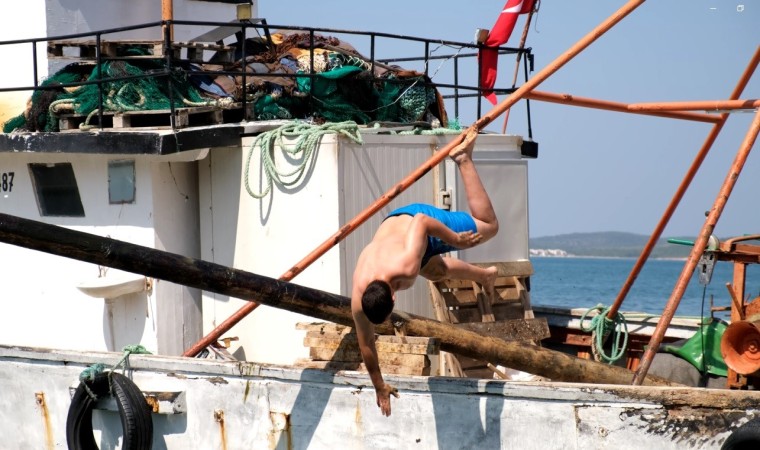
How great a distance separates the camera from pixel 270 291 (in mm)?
7949

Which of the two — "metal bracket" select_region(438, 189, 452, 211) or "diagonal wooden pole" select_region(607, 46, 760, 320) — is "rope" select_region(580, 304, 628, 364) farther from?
"metal bracket" select_region(438, 189, 452, 211)

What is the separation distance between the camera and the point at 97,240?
7.44m

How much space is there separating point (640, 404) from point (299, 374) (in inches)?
96.0

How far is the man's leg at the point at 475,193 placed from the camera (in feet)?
26.3

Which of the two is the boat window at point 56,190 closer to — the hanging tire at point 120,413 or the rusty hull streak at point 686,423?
the hanging tire at point 120,413

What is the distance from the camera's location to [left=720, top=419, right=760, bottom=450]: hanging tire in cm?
677

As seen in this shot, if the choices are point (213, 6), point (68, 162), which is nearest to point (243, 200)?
point (68, 162)

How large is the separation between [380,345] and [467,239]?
46.9 inches

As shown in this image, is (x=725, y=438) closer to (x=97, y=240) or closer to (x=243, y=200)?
(x=97, y=240)

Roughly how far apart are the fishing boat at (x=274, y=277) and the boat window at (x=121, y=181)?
20 mm

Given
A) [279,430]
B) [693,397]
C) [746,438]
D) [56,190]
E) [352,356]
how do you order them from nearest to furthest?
1. [746,438]
2. [693,397]
3. [279,430]
4. [352,356]
5. [56,190]

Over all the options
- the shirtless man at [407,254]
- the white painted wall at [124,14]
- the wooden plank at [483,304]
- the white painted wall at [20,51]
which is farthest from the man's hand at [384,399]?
the white painted wall at [124,14]

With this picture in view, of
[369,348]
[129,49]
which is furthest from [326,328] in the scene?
[129,49]

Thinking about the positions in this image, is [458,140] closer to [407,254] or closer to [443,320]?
[407,254]
